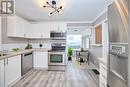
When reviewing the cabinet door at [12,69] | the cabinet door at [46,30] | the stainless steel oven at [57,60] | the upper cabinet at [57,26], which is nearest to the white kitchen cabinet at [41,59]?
the stainless steel oven at [57,60]

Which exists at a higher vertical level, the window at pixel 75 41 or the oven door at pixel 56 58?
the window at pixel 75 41

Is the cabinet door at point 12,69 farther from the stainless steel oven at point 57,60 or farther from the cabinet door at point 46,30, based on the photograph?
the cabinet door at point 46,30

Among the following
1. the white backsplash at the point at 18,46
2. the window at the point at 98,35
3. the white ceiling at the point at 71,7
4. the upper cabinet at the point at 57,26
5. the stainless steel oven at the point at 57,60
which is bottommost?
the stainless steel oven at the point at 57,60

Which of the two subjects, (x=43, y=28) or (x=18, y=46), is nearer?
(x=18, y=46)

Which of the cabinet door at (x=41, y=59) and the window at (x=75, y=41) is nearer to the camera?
the cabinet door at (x=41, y=59)

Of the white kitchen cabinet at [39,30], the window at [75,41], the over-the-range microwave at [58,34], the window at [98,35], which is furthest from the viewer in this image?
the window at [75,41]

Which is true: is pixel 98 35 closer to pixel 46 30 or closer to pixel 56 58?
pixel 56 58

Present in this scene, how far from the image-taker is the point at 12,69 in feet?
14.7

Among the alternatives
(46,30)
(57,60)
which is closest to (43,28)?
(46,30)

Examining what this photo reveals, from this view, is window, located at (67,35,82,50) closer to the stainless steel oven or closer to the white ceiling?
the stainless steel oven

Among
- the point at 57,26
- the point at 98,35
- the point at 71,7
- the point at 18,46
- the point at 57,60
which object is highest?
the point at 71,7

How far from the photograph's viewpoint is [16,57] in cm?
479

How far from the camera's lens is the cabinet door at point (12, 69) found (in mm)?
4086

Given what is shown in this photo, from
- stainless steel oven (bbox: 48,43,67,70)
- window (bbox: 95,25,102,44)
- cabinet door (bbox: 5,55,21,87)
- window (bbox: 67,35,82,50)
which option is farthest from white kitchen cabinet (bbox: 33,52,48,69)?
window (bbox: 67,35,82,50)
